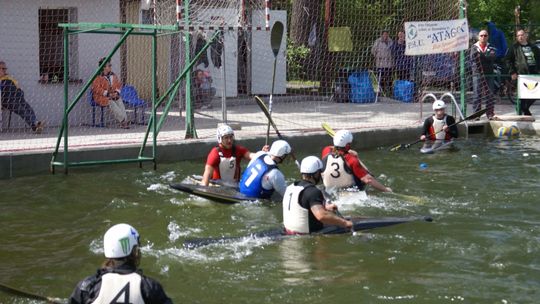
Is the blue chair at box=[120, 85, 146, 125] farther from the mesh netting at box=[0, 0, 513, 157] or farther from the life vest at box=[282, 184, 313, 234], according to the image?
the life vest at box=[282, 184, 313, 234]

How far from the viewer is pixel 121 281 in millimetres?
6500

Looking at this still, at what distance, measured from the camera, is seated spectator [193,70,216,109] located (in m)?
20.9

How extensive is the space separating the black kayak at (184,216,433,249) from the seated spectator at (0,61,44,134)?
7689 mm

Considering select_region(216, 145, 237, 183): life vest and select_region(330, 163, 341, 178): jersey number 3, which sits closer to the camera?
select_region(330, 163, 341, 178): jersey number 3

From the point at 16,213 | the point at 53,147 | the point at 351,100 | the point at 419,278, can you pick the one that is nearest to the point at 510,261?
the point at 419,278

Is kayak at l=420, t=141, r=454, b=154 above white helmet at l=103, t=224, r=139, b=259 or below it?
below

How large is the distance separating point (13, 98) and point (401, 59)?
32.8 feet

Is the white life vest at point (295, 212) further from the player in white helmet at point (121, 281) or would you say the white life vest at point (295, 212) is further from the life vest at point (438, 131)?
the life vest at point (438, 131)

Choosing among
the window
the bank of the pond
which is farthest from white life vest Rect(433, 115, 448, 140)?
the window

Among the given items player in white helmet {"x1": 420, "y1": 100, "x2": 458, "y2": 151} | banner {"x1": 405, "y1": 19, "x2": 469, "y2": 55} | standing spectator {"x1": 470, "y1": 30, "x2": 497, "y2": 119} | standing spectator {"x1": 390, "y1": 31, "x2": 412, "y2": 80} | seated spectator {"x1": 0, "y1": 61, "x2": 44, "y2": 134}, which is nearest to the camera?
seated spectator {"x1": 0, "y1": 61, "x2": 44, "y2": 134}

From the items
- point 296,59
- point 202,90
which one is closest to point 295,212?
point 202,90

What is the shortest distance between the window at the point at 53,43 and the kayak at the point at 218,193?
22.0 feet

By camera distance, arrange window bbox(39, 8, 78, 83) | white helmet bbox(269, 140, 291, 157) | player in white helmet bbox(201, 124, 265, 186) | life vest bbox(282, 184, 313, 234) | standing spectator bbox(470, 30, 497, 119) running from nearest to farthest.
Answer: life vest bbox(282, 184, 313, 234) < white helmet bbox(269, 140, 291, 157) < player in white helmet bbox(201, 124, 265, 186) < window bbox(39, 8, 78, 83) < standing spectator bbox(470, 30, 497, 119)

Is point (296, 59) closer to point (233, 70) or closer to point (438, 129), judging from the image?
point (233, 70)
